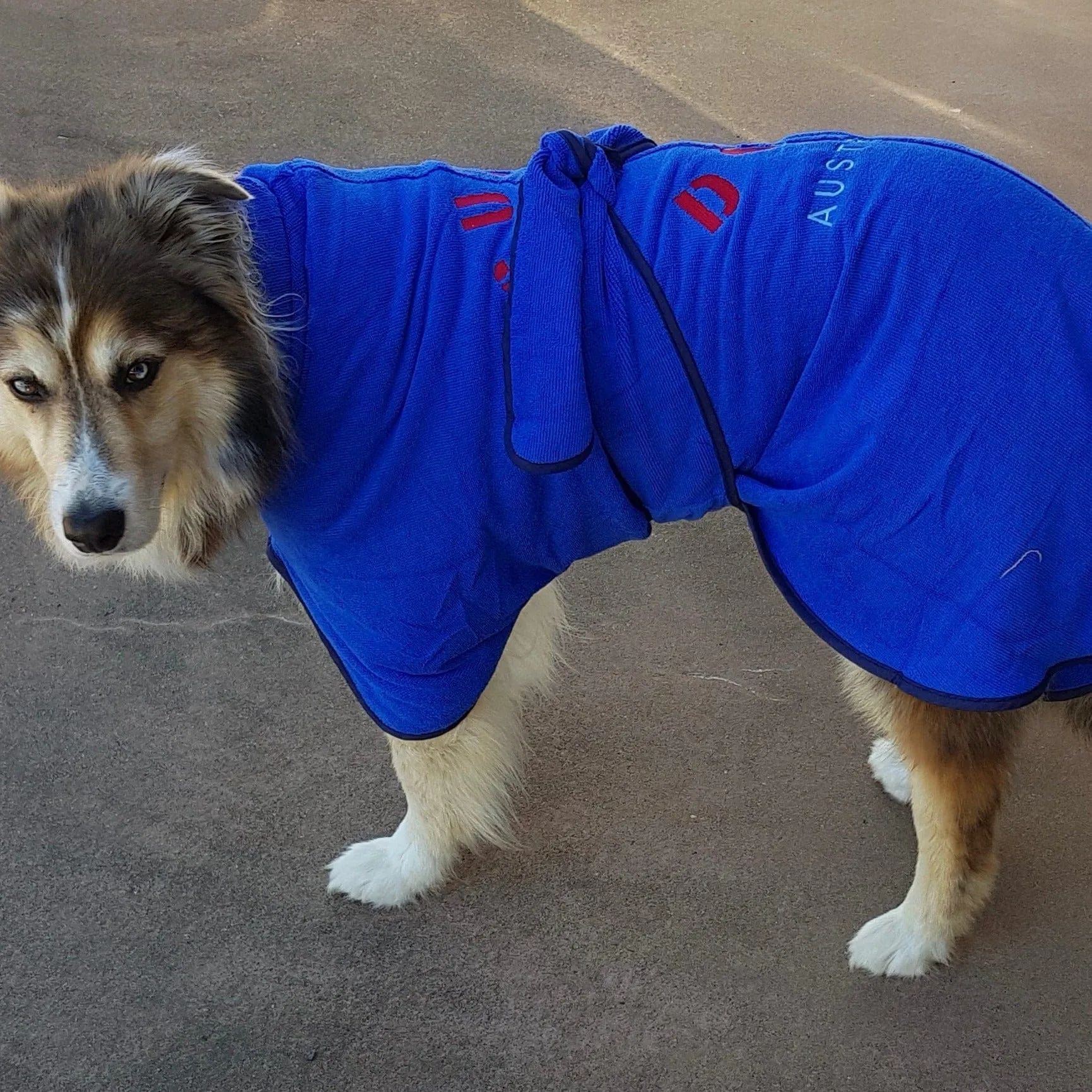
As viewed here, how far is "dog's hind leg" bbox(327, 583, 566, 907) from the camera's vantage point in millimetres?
2340

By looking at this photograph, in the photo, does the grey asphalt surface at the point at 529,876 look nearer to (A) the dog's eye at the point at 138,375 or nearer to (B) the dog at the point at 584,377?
(B) the dog at the point at 584,377

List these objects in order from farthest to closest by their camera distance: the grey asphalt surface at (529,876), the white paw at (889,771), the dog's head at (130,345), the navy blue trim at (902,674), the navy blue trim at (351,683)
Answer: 1. the white paw at (889,771)
2. the grey asphalt surface at (529,876)
3. the navy blue trim at (351,683)
4. the navy blue trim at (902,674)
5. the dog's head at (130,345)

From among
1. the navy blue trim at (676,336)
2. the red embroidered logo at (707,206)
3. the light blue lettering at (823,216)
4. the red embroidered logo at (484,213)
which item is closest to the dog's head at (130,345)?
the red embroidered logo at (484,213)

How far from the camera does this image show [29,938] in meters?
2.40

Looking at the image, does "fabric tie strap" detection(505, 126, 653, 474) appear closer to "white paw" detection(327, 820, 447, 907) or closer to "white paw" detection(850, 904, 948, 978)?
"white paw" detection(327, 820, 447, 907)

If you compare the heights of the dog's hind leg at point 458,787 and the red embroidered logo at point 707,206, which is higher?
the red embroidered logo at point 707,206

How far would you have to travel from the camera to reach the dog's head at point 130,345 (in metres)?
1.66

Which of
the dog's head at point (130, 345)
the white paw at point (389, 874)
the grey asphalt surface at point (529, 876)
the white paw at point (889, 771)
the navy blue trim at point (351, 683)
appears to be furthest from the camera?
the white paw at point (889, 771)

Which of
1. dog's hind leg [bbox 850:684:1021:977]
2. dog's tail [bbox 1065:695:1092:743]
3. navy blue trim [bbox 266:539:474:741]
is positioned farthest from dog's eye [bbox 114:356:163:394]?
dog's tail [bbox 1065:695:1092:743]

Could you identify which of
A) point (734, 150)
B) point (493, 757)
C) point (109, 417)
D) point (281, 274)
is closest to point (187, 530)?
point (109, 417)

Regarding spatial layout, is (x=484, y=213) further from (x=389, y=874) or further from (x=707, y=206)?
(x=389, y=874)

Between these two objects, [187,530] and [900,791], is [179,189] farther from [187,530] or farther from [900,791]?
[900,791]

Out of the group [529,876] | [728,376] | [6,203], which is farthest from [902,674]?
[6,203]

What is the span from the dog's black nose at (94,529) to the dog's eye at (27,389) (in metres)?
0.22
